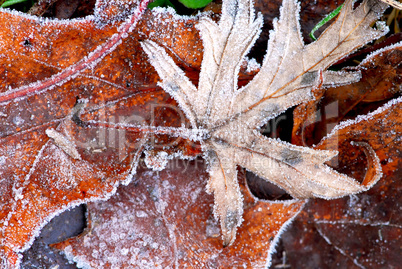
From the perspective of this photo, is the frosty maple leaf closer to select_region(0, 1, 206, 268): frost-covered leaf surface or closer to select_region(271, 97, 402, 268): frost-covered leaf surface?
select_region(0, 1, 206, 268): frost-covered leaf surface

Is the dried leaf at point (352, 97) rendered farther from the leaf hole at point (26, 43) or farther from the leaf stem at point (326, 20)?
the leaf hole at point (26, 43)

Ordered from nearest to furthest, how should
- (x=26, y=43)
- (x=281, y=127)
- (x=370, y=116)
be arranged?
(x=26, y=43) → (x=370, y=116) → (x=281, y=127)

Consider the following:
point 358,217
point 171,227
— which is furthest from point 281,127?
point 171,227

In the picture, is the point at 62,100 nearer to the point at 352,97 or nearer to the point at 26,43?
the point at 26,43

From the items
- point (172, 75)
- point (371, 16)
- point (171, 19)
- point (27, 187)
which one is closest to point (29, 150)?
point (27, 187)

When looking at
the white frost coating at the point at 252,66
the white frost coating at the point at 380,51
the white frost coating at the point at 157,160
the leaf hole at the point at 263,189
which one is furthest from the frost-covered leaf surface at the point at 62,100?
the white frost coating at the point at 380,51

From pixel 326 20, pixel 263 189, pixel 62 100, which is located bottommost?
pixel 263 189

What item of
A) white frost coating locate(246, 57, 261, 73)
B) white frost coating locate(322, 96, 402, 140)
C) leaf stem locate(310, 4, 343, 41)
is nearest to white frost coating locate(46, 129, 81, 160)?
white frost coating locate(246, 57, 261, 73)
